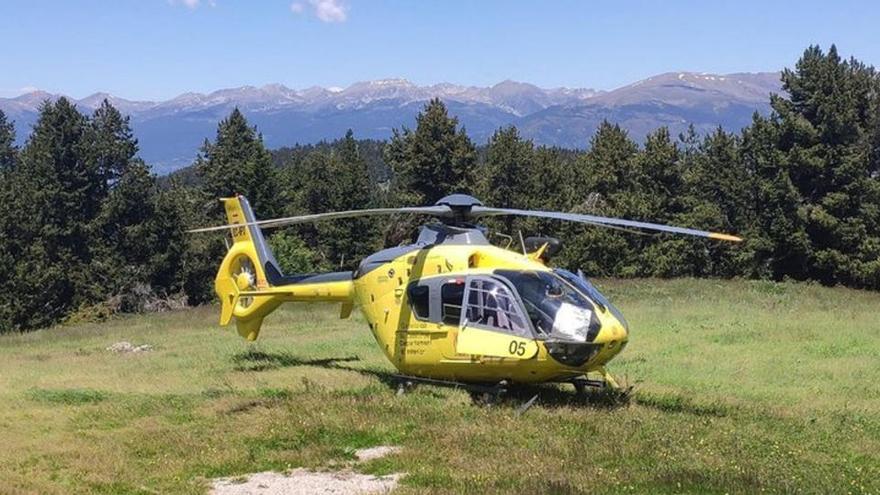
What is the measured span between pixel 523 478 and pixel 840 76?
148 feet

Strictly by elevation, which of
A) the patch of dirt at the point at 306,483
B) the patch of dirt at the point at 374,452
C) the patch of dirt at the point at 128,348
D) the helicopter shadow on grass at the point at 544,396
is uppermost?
the patch of dirt at the point at 306,483

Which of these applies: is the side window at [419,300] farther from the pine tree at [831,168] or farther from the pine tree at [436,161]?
the pine tree at [436,161]

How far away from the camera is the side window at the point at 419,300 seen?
47.9 ft

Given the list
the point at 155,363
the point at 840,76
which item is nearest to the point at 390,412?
the point at 155,363

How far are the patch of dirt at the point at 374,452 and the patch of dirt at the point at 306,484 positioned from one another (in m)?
0.58

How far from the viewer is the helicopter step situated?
45.4 feet

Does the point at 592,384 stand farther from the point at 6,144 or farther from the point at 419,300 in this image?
the point at 6,144

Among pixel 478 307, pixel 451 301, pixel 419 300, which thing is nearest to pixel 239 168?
pixel 419 300

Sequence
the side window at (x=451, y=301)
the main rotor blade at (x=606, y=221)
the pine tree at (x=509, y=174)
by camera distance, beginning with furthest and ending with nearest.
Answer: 1. the pine tree at (x=509, y=174)
2. the side window at (x=451, y=301)
3. the main rotor blade at (x=606, y=221)

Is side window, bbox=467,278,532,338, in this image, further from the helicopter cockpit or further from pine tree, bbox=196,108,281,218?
pine tree, bbox=196,108,281,218

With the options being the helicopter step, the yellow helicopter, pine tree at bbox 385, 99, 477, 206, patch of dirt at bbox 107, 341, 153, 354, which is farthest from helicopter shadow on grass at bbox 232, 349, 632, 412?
pine tree at bbox 385, 99, 477, 206

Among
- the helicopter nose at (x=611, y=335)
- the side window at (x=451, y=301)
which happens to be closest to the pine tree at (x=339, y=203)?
the side window at (x=451, y=301)

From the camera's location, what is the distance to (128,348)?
2491cm

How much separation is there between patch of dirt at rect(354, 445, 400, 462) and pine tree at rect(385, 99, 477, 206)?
1694 inches
